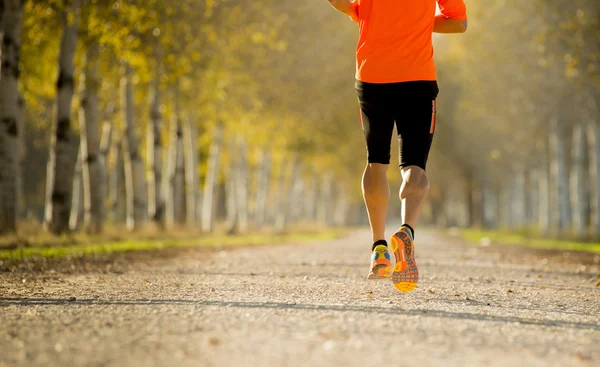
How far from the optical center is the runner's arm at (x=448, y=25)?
21.5 feet

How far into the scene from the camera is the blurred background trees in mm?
17281

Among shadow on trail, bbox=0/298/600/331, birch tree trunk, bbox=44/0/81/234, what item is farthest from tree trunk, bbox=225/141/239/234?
shadow on trail, bbox=0/298/600/331

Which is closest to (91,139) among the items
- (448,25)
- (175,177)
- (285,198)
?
(175,177)

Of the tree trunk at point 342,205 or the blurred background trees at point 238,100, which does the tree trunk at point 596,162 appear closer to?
the blurred background trees at point 238,100

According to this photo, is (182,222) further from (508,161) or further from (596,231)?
(508,161)

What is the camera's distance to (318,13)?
2958 cm

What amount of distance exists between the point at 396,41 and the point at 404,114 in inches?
22.5

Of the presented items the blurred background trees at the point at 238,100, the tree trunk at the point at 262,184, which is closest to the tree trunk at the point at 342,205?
the blurred background trees at the point at 238,100

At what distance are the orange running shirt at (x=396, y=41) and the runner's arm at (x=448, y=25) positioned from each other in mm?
159

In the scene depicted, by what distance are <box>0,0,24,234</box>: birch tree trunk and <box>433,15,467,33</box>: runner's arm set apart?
424 inches

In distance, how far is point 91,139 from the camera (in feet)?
64.3

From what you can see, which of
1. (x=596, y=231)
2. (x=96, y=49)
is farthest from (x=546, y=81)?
(x=96, y=49)

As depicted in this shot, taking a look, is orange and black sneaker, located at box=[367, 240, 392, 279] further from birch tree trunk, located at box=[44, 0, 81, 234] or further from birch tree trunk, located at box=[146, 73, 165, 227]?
birch tree trunk, located at box=[146, 73, 165, 227]

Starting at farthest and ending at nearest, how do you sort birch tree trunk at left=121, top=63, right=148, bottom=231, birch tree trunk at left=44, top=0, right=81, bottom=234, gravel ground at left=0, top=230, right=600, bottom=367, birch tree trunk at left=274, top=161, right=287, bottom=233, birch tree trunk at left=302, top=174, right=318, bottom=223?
birch tree trunk at left=302, top=174, right=318, bottom=223, birch tree trunk at left=274, top=161, right=287, bottom=233, birch tree trunk at left=121, top=63, right=148, bottom=231, birch tree trunk at left=44, top=0, right=81, bottom=234, gravel ground at left=0, top=230, right=600, bottom=367
